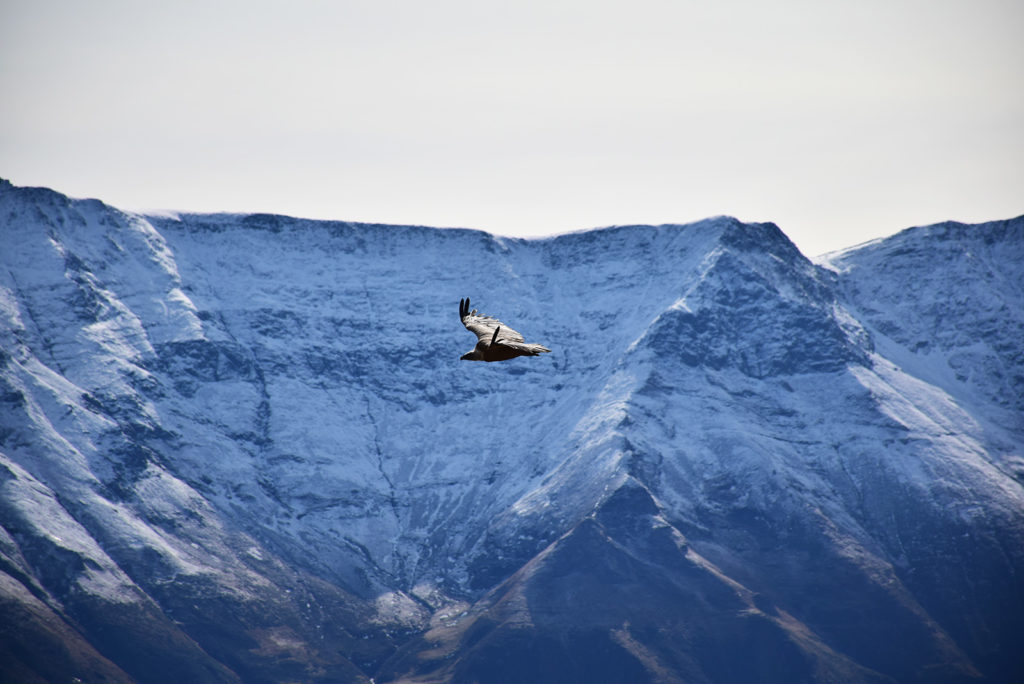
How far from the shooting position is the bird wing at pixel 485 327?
336 feet

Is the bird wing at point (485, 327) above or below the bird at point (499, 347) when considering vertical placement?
above

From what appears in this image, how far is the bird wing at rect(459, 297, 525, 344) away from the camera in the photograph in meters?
102

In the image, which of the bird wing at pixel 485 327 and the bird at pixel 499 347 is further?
the bird wing at pixel 485 327

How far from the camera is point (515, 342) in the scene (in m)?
101

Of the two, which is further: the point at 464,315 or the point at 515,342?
the point at 464,315

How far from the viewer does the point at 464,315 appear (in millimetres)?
109500

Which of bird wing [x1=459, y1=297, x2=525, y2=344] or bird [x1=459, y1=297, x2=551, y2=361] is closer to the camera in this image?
bird [x1=459, y1=297, x2=551, y2=361]

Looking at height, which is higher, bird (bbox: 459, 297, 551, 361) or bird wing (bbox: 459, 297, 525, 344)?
bird wing (bbox: 459, 297, 525, 344)

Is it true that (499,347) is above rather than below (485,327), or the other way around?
below

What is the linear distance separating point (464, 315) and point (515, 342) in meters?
9.37

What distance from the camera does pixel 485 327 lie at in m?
109

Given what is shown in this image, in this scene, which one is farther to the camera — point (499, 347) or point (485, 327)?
point (485, 327)
